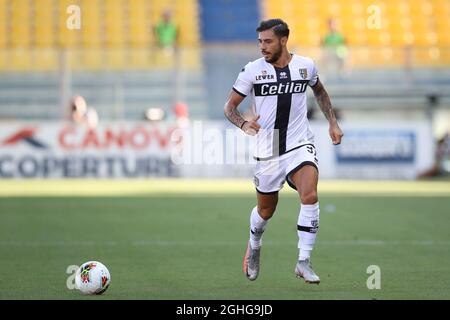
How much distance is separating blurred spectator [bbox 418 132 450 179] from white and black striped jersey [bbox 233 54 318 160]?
1839 cm

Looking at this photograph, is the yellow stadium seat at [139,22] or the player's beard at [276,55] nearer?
the player's beard at [276,55]

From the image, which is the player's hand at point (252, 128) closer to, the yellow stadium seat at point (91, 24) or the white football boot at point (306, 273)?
the white football boot at point (306, 273)

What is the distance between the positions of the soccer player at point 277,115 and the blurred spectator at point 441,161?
1829 cm

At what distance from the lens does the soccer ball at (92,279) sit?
8164 millimetres

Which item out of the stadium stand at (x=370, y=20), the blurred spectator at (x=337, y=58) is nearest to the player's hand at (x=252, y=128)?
the blurred spectator at (x=337, y=58)

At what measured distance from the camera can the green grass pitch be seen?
28.8 ft

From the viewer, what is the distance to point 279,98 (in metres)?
9.30

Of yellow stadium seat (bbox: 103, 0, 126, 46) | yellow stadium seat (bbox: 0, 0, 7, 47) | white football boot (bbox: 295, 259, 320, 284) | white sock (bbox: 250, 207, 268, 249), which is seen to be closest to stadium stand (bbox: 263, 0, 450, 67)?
yellow stadium seat (bbox: 103, 0, 126, 46)

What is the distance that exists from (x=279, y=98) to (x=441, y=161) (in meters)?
19.9

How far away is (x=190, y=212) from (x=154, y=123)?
32.7 ft

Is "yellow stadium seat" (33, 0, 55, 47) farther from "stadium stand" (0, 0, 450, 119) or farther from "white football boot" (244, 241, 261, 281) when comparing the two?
"white football boot" (244, 241, 261, 281)

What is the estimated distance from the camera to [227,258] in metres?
11.2
